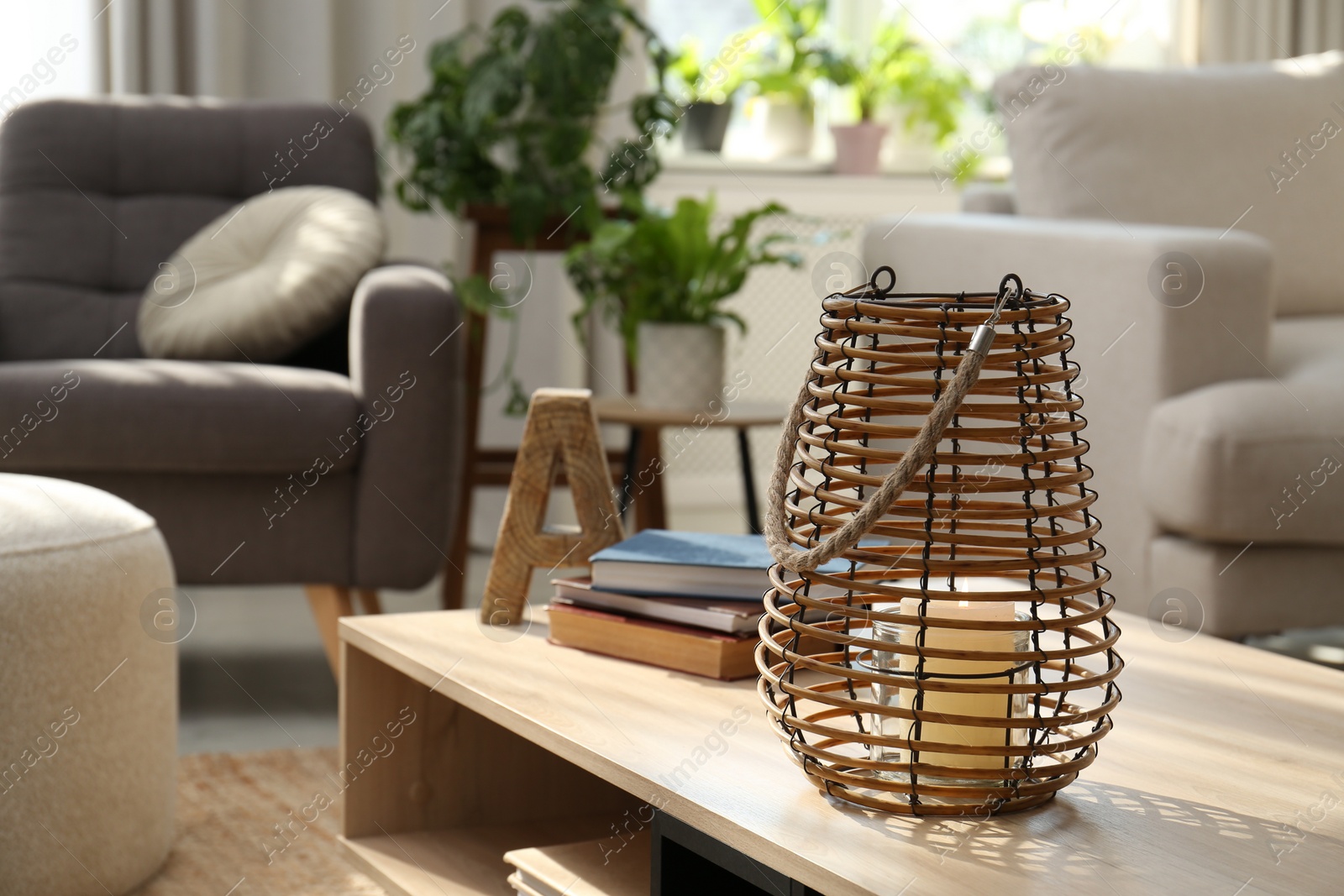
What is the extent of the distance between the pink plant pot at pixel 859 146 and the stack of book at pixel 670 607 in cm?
280

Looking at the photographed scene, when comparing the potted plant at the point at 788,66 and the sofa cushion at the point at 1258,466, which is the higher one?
the potted plant at the point at 788,66

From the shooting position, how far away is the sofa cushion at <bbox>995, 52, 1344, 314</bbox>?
2.10 meters

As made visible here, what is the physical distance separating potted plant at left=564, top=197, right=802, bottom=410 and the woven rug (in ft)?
3.14

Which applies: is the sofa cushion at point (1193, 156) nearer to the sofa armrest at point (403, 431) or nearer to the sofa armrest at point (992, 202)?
the sofa armrest at point (992, 202)

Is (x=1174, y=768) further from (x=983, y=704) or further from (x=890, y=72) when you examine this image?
(x=890, y=72)

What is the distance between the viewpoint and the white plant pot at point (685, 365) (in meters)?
2.40

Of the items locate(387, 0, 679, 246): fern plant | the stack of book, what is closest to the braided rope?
the stack of book

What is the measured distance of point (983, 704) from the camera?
2.28 ft

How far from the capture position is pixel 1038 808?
2.33 feet

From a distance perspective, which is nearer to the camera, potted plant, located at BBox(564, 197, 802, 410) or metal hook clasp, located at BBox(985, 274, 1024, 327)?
metal hook clasp, located at BBox(985, 274, 1024, 327)

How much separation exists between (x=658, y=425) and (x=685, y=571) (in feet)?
4.30

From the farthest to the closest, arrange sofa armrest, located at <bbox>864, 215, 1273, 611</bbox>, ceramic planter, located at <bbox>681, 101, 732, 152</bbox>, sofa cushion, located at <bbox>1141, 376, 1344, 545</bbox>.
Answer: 1. ceramic planter, located at <bbox>681, 101, 732, 152</bbox>
2. sofa armrest, located at <bbox>864, 215, 1273, 611</bbox>
3. sofa cushion, located at <bbox>1141, 376, 1344, 545</bbox>

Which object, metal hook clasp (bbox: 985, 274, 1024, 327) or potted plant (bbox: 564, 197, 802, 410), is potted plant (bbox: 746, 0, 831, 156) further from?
metal hook clasp (bbox: 985, 274, 1024, 327)

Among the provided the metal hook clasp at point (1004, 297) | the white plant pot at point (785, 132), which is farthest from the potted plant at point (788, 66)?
the metal hook clasp at point (1004, 297)
